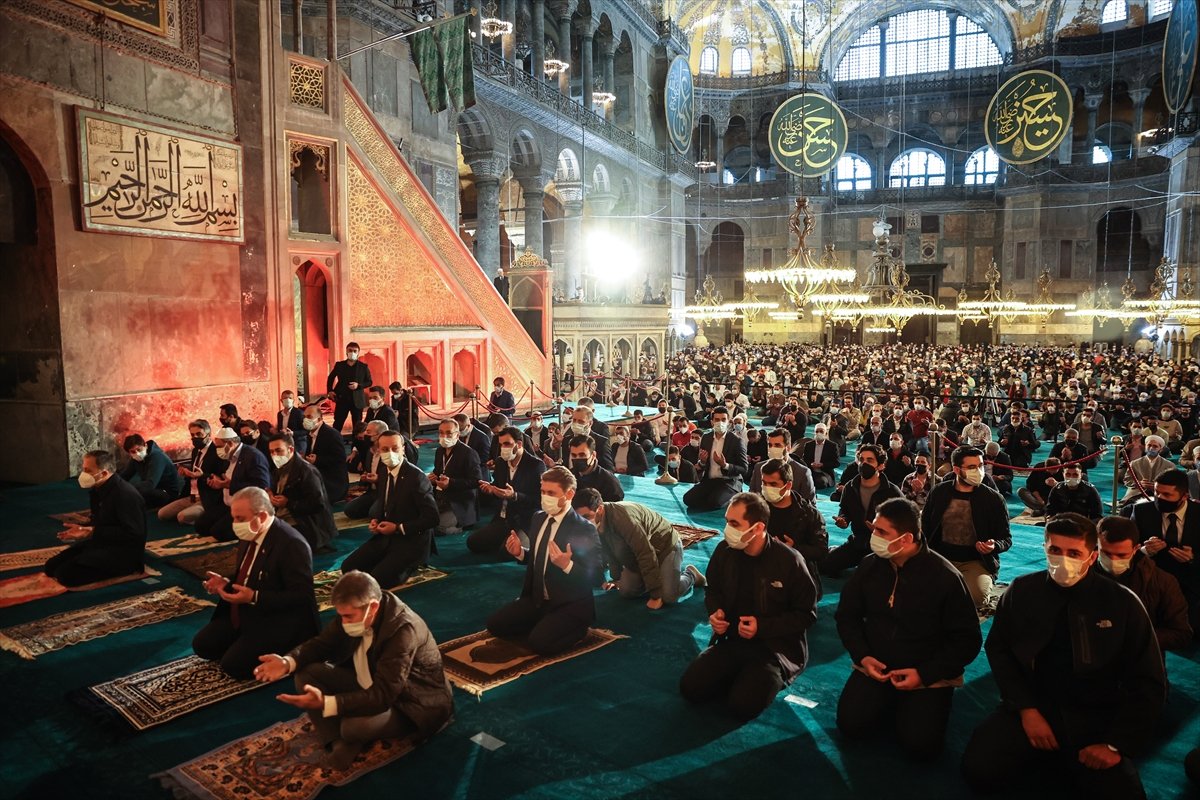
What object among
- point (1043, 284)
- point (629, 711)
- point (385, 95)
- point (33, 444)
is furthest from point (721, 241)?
point (629, 711)

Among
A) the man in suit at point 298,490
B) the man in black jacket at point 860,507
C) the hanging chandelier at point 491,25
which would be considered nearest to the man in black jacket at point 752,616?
the man in black jacket at point 860,507

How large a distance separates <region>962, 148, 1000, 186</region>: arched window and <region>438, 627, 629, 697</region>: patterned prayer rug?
34.8 meters

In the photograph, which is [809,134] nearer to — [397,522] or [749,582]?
[397,522]

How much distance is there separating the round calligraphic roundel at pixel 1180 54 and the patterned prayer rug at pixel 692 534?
1192 cm

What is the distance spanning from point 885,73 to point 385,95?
26.7m

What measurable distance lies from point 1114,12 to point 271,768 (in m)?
36.8

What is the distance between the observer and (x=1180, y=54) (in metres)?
14.6

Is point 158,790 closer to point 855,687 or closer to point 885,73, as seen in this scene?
point 855,687

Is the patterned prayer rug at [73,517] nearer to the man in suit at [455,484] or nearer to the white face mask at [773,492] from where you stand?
the man in suit at [455,484]

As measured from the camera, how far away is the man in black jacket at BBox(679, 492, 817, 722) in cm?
346

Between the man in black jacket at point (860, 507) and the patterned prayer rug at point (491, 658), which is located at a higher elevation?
the man in black jacket at point (860, 507)

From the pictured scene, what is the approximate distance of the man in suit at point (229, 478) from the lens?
19.2ft

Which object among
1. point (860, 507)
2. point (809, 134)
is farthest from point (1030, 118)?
point (860, 507)

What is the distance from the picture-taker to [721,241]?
36.1 meters
